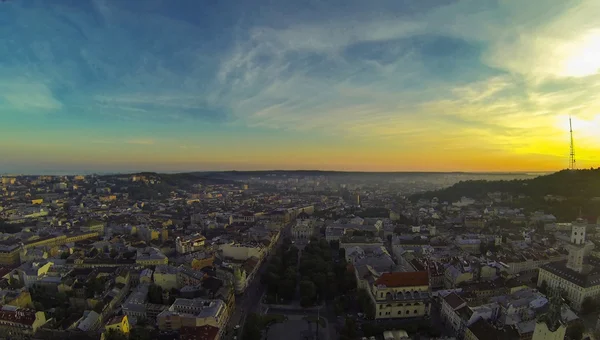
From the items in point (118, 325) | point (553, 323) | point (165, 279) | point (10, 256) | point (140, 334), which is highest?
point (553, 323)

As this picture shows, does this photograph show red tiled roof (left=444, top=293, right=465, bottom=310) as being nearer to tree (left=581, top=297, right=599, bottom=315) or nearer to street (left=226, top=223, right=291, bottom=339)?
tree (left=581, top=297, right=599, bottom=315)

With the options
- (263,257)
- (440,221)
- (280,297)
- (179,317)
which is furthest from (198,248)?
(440,221)

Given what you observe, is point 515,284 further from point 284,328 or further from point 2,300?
point 2,300

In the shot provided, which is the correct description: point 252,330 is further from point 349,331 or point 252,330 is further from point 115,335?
point 115,335

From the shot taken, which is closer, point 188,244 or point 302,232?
point 188,244

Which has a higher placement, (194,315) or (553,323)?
(553,323)

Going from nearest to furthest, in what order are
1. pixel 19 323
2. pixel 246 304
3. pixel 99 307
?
pixel 19 323 → pixel 99 307 → pixel 246 304

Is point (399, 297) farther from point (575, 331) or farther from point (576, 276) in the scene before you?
point (576, 276)

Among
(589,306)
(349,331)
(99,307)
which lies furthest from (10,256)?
(589,306)

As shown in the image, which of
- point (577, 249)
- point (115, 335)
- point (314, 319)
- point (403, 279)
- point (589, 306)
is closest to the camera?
point (115, 335)
